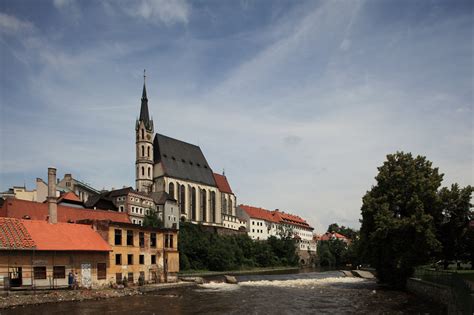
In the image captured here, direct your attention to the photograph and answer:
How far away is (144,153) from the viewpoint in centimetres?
12469

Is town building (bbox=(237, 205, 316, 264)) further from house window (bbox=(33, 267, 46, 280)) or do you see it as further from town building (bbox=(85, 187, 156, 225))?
house window (bbox=(33, 267, 46, 280))

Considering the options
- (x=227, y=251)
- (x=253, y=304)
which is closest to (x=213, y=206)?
(x=227, y=251)

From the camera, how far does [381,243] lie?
158 feet

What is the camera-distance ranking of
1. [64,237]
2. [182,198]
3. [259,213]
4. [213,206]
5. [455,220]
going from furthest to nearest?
[259,213], [213,206], [182,198], [455,220], [64,237]

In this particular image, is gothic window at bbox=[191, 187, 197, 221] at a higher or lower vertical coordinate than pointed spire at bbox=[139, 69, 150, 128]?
lower

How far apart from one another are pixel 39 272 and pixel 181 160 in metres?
95.1

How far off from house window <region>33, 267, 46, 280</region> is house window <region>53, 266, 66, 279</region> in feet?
3.37

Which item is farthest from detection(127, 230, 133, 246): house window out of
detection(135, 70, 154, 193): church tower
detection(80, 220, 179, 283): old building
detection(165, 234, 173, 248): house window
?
detection(135, 70, 154, 193): church tower

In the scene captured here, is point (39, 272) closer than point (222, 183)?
Yes

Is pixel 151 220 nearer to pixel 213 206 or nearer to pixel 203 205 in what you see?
pixel 203 205

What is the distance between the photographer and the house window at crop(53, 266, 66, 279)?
4144 cm

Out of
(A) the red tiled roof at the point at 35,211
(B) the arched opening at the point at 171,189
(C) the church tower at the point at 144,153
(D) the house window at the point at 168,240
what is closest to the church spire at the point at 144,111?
(C) the church tower at the point at 144,153

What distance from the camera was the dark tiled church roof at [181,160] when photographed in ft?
420

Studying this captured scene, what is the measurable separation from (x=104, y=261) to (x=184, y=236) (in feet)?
164
